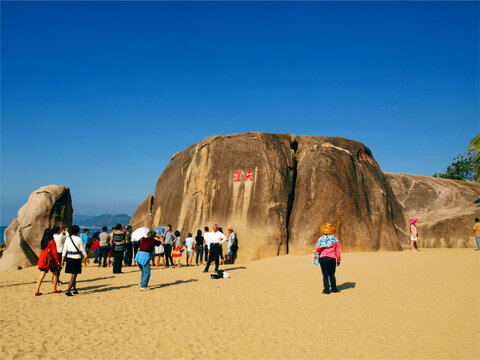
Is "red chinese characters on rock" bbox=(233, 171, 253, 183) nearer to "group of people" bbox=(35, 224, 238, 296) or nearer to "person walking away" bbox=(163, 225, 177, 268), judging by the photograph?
"group of people" bbox=(35, 224, 238, 296)

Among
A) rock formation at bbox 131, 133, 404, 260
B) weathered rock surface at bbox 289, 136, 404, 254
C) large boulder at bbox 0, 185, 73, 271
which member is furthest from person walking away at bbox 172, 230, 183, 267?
large boulder at bbox 0, 185, 73, 271

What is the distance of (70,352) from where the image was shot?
5.47 m

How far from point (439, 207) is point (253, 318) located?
22404mm

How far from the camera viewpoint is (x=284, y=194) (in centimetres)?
1791

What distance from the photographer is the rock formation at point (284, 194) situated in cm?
1747

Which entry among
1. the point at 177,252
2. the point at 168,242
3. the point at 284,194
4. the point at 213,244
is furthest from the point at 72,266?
the point at 284,194

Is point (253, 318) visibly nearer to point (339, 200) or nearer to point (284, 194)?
point (284, 194)

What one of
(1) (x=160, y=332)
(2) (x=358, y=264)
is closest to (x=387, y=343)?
(1) (x=160, y=332)

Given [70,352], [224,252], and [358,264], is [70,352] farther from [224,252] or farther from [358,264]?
[224,252]

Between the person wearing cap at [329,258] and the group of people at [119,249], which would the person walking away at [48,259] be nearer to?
the group of people at [119,249]

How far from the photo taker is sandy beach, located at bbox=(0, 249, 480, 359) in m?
5.60

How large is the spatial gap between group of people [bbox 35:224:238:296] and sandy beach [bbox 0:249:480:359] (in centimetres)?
71

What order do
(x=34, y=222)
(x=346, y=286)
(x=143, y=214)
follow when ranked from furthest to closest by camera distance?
(x=143, y=214)
(x=34, y=222)
(x=346, y=286)

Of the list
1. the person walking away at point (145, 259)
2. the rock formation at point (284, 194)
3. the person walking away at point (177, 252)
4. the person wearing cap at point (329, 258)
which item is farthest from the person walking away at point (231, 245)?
the person wearing cap at point (329, 258)
